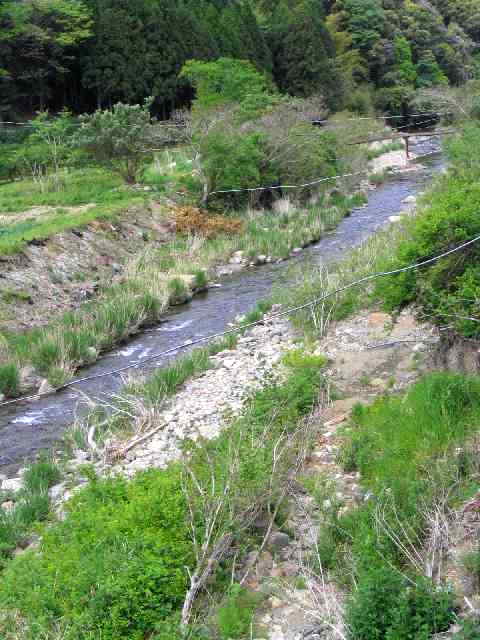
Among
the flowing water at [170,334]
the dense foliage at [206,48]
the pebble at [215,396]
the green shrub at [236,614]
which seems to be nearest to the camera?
the green shrub at [236,614]

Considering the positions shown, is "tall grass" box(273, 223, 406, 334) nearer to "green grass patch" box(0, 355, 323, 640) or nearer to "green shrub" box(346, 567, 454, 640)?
"green grass patch" box(0, 355, 323, 640)

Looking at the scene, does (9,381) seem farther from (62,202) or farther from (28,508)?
(62,202)

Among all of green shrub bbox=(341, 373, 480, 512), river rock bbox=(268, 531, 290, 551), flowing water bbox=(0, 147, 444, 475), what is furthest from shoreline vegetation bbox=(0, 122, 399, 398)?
river rock bbox=(268, 531, 290, 551)

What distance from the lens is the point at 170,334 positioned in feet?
49.9

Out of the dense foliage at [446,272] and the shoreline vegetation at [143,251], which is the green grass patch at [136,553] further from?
the shoreline vegetation at [143,251]

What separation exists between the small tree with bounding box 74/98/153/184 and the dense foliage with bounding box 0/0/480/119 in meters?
11.3

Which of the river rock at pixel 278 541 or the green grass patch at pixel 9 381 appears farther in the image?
the green grass patch at pixel 9 381

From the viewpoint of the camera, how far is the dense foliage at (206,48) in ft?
121

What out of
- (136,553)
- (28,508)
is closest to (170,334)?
(28,508)

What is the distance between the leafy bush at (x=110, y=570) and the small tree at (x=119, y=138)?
2066 centimetres

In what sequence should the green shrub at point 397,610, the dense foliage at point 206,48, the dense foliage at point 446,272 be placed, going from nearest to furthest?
the green shrub at point 397,610, the dense foliage at point 446,272, the dense foliage at point 206,48

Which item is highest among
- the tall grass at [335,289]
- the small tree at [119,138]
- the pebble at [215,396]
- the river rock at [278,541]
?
the small tree at [119,138]

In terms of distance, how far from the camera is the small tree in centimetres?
2520

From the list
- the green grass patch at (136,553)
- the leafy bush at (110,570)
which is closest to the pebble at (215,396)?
the green grass patch at (136,553)
